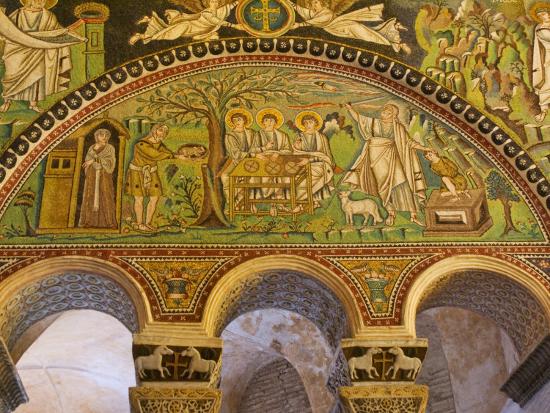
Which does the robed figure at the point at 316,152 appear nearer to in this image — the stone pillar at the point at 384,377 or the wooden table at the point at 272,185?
the wooden table at the point at 272,185

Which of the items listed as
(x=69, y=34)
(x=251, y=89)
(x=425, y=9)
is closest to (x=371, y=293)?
(x=251, y=89)

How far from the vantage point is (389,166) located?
33.6 feet

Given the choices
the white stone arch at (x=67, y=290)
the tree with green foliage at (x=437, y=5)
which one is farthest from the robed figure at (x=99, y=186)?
the tree with green foliage at (x=437, y=5)

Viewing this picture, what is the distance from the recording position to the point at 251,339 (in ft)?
43.6

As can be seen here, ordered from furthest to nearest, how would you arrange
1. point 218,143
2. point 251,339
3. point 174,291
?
point 251,339 → point 218,143 → point 174,291

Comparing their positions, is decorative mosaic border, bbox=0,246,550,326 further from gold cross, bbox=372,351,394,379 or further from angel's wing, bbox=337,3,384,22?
angel's wing, bbox=337,3,384,22

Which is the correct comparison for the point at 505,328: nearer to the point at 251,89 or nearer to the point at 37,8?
the point at 251,89

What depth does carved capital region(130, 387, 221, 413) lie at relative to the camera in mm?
8750

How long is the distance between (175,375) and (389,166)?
312 centimetres

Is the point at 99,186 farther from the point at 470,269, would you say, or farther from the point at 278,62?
the point at 470,269

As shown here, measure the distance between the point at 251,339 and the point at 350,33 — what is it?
460 centimetres

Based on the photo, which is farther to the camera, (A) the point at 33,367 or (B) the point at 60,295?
(A) the point at 33,367

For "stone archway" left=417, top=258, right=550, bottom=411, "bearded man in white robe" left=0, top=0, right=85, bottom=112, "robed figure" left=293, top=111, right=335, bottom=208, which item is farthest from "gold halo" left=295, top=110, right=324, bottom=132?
"bearded man in white robe" left=0, top=0, right=85, bottom=112

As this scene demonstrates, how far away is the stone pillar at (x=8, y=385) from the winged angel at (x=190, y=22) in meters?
3.52
